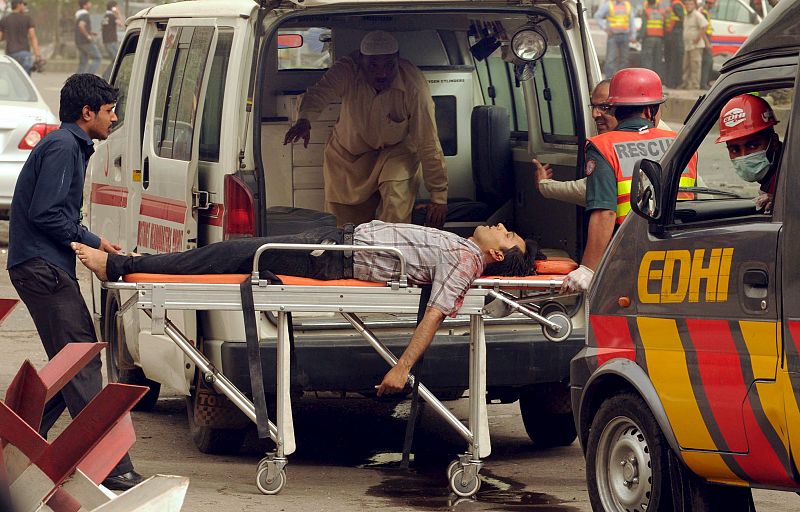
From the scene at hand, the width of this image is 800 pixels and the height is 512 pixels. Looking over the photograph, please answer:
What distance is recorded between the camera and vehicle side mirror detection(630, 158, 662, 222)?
5234 mm

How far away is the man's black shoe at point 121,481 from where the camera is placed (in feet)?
20.2

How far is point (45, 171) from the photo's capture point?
6.24 meters

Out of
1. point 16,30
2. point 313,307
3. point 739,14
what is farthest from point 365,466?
point 739,14

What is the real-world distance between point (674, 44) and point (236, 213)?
67.5 feet

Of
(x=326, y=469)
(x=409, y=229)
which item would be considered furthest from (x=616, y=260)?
(x=326, y=469)

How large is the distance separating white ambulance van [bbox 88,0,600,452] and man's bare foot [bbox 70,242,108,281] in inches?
21.1

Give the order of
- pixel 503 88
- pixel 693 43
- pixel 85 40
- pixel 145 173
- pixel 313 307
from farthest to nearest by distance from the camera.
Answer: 1. pixel 85 40
2. pixel 693 43
3. pixel 503 88
4. pixel 145 173
5. pixel 313 307

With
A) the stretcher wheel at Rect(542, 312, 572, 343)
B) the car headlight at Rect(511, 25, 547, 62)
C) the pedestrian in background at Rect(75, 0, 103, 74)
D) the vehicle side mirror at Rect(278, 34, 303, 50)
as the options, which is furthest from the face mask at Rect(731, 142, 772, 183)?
the pedestrian in background at Rect(75, 0, 103, 74)

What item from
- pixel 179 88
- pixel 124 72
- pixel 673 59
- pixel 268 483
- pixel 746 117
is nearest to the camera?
pixel 746 117

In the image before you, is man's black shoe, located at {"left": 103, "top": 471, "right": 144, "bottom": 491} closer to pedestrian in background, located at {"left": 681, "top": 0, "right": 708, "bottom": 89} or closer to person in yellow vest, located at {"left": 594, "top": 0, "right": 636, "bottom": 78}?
pedestrian in background, located at {"left": 681, "top": 0, "right": 708, "bottom": 89}

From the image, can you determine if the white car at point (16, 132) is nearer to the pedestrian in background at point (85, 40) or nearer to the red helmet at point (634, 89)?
the red helmet at point (634, 89)

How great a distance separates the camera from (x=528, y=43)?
7523 millimetres

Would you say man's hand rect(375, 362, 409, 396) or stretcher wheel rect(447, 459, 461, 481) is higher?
man's hand rect(375, 362, 409, 396)

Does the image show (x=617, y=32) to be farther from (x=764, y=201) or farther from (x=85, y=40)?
(x=764, y=201)
